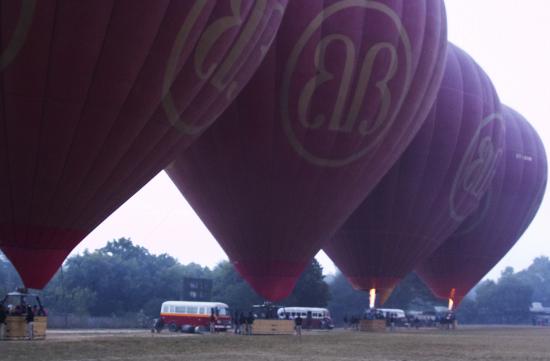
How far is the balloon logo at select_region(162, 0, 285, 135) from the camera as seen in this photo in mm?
21406

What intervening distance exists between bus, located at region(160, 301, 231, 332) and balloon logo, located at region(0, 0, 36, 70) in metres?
29.9

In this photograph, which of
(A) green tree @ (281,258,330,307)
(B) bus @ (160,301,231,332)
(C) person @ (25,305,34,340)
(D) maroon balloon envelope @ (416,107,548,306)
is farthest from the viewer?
(A) green tree @ (281,258,330,307)

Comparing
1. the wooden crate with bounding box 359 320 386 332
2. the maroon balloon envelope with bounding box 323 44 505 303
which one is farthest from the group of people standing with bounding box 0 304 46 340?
the wooden crate with bounding box 359 320 386 332

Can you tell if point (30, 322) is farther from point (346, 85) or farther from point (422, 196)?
point (422, 196)

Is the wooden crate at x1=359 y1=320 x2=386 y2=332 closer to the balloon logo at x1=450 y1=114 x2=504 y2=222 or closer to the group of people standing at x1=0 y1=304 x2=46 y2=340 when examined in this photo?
the balloon logo at x1=450 y1=114 x2=504 y2=222

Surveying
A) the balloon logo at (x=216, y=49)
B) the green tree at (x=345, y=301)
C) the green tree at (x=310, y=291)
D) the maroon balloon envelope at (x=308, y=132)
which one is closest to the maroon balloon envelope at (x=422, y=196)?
the maroon balloon envelope at (x=308, y=132)

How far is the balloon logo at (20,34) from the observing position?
732 inches

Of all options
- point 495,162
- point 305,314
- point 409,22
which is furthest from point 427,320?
point 409,22

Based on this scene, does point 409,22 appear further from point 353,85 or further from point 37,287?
point 37,287

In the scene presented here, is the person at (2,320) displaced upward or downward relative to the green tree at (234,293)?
downward

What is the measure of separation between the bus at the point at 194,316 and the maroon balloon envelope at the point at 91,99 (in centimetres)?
2462

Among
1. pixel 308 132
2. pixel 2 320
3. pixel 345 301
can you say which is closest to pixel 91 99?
pixel 2 320

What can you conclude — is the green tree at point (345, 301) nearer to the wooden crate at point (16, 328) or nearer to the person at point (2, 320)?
the wooden crate at point (16, 328)

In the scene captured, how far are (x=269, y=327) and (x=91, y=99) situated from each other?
19265 millimetres
